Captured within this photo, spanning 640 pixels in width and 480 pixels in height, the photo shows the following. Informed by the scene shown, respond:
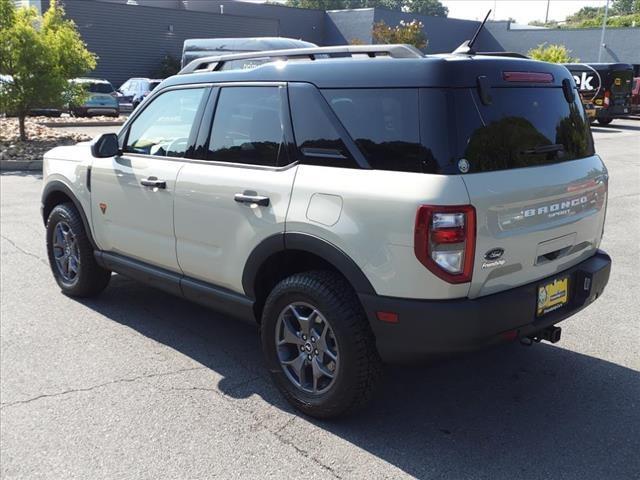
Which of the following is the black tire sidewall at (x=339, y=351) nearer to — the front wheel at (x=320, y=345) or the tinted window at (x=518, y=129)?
the front wheel at (x=320, y=345)

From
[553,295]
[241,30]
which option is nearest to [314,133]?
[553,295]

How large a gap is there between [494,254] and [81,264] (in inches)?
139

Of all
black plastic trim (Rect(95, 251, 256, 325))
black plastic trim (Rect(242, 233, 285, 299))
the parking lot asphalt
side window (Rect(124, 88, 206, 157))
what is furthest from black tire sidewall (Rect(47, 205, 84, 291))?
black plastic trim (Rect(242, 233, 285, 299))

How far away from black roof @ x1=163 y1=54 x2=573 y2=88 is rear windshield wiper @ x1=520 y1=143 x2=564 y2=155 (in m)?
0.34

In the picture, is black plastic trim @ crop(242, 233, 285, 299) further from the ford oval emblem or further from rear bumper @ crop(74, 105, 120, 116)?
rear bumper @ crop(74, 105, 120, 116)

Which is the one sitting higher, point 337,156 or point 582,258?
point 337,156

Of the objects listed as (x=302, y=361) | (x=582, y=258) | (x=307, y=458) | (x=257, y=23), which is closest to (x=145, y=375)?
(x=302, y=361)

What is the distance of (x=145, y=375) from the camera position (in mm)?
4004

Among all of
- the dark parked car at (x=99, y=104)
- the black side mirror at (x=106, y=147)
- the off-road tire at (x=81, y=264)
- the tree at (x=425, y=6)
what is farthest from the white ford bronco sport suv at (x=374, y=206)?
the tree at (x=425, y=6)

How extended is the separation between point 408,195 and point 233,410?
1.62 m

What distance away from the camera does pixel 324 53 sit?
12.1 feet

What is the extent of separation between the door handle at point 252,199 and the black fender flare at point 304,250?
0.65 feet

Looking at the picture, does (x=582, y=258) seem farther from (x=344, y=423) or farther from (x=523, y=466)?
(x=344, y=423)

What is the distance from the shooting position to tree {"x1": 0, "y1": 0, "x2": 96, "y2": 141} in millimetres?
14289
